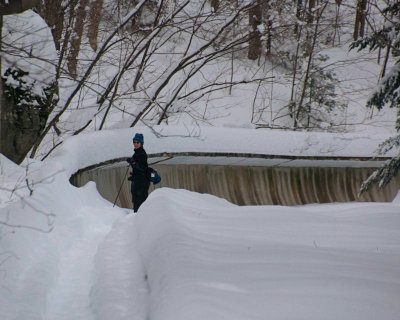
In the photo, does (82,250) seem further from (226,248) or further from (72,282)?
(226,248)

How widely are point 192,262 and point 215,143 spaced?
8.10 metres

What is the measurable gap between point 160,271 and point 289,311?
1.48 m

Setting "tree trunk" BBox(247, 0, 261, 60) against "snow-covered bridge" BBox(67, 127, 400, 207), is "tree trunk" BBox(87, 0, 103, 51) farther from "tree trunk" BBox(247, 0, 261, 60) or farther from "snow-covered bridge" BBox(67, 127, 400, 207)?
"tree trunk" BBox(247, 0, 261, 60)

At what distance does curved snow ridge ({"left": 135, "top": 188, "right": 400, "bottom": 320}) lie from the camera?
2.74 meters

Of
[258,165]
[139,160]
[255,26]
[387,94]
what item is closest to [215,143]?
[258,165]

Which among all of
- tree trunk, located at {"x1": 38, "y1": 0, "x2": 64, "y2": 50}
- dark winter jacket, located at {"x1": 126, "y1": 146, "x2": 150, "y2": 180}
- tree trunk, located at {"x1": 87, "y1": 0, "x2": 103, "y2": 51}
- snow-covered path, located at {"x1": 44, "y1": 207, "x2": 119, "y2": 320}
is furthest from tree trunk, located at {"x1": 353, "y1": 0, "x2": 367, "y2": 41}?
snow-covered path, located at {"x1": 44, "y1": 207, "x2": 119, "y2": 320}

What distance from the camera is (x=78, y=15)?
12781 millimetres

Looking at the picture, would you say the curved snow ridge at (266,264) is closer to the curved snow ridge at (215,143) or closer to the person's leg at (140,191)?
the person's leg at (140,191)

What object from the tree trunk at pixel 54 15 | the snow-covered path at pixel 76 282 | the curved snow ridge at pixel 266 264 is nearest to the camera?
the curved snow ridge at pixel 266 264

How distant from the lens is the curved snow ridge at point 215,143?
997cm

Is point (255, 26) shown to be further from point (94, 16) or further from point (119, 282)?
point (119, 282)

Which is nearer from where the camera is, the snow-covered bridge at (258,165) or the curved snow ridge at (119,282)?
the curved snow ridge at (119,282)

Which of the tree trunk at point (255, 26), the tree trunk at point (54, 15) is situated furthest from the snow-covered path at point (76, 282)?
Answer: the tree trunk at point (255, 26)

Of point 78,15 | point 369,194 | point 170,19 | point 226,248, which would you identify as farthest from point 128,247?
point 369,194
